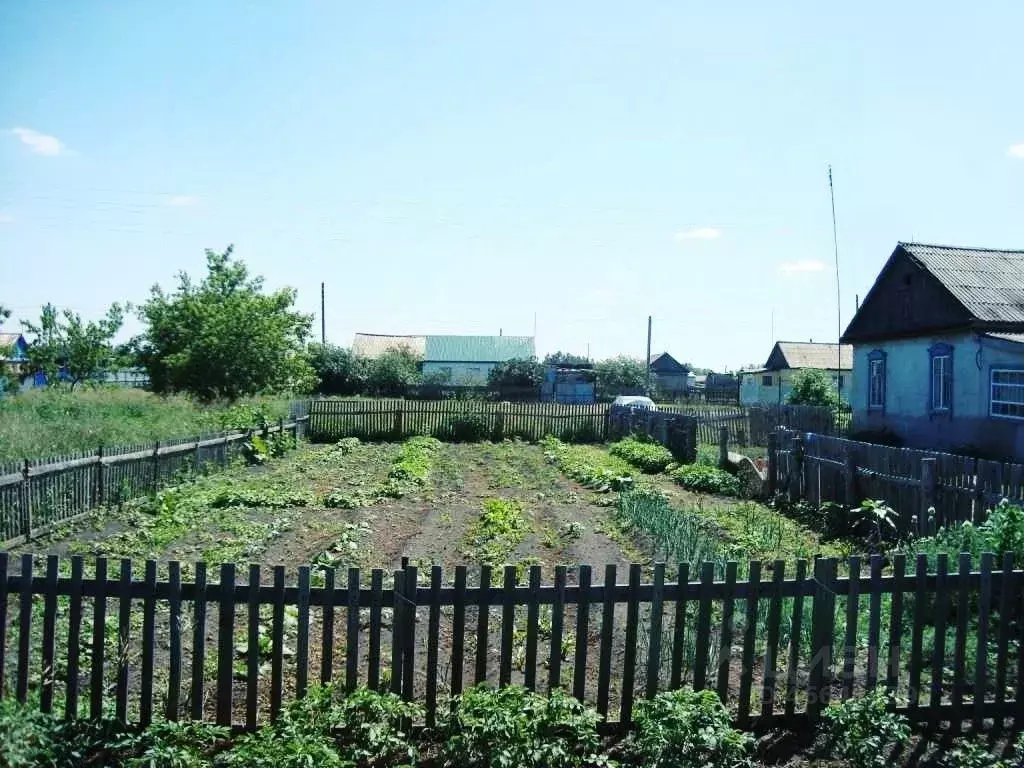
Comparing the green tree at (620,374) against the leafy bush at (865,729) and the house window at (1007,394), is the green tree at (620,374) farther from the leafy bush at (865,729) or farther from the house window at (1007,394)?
the leafy bush at (865,729)

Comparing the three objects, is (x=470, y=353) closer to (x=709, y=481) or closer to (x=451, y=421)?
(x=451, y=421)

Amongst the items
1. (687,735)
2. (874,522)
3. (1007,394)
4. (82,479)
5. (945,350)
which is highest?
(945,350)

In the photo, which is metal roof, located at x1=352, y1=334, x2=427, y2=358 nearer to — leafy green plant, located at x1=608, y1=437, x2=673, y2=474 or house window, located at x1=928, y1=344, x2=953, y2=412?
leafy green plant, located at x1=608, y1=437, x2=673, y2=474

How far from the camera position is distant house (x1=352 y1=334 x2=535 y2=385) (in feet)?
222

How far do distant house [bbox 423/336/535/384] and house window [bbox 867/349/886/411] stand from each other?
42.3 meters

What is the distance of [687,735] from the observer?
4.05m

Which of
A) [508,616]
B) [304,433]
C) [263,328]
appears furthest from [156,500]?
[263,328]

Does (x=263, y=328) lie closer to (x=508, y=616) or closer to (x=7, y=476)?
(x=7, y=476)

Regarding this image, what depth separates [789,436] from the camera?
14391 mm

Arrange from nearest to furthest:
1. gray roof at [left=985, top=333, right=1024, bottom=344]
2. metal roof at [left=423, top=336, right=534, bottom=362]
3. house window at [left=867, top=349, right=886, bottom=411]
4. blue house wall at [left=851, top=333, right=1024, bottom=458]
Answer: gray roof at [left=985, top=333, right=1024, bottom=344] < blue house wall at [left=851, top=333, right=1024, bottom=458] < house window at [left=867, top=349, right=886, bottom=411] < metal roof at [left=423, top=336, right=534, bottom=362]

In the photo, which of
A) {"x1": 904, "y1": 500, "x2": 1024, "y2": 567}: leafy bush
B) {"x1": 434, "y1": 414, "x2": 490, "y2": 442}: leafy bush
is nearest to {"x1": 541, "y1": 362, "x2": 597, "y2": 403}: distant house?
{"x1": 434, "y1": 414, "x2": 490, "y2": 442}: leafy bush

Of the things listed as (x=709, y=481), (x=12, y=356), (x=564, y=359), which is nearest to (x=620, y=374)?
(x=564, y=359)

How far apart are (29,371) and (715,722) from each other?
4018 centimetres

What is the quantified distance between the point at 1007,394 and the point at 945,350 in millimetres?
2629
